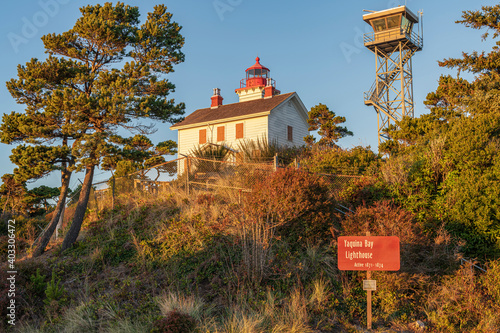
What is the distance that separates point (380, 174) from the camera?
12.7 m

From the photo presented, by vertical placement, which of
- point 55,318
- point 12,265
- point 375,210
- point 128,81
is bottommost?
point 55,318

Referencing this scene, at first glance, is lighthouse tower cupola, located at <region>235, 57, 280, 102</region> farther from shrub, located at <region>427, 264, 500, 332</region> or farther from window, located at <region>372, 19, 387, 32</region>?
shrub, located at <region>427, 264, 500, 332</region>

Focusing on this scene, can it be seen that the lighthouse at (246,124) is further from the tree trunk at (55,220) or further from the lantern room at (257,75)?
the tree trunk at (55,220)

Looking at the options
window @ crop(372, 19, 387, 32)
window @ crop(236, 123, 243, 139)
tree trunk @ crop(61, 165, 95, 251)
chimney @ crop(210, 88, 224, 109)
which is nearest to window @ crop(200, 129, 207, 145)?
window @ crop(236, 123, 243, 139)

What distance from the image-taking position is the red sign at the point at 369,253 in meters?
7.01

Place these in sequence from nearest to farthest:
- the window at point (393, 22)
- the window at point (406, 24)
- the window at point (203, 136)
→ the window at point (203, 136)
the window at point (393, 22)
the window at point (406, 24)

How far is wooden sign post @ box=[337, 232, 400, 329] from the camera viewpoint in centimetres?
701

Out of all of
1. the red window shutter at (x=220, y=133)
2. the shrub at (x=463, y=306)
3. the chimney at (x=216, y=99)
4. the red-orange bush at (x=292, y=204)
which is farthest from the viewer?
the chimney at (x=216, y=99)

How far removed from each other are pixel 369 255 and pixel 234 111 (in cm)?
2134

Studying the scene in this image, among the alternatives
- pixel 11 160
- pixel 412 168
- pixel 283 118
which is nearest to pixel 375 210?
pixel 412 168

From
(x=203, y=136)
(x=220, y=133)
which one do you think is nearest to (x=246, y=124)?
(x=220, y=133)

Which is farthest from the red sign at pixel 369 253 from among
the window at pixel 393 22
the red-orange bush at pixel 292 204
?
the window at pixel 393 22

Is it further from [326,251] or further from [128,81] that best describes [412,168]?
[128,81]

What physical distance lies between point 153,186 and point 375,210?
30.3 ft
